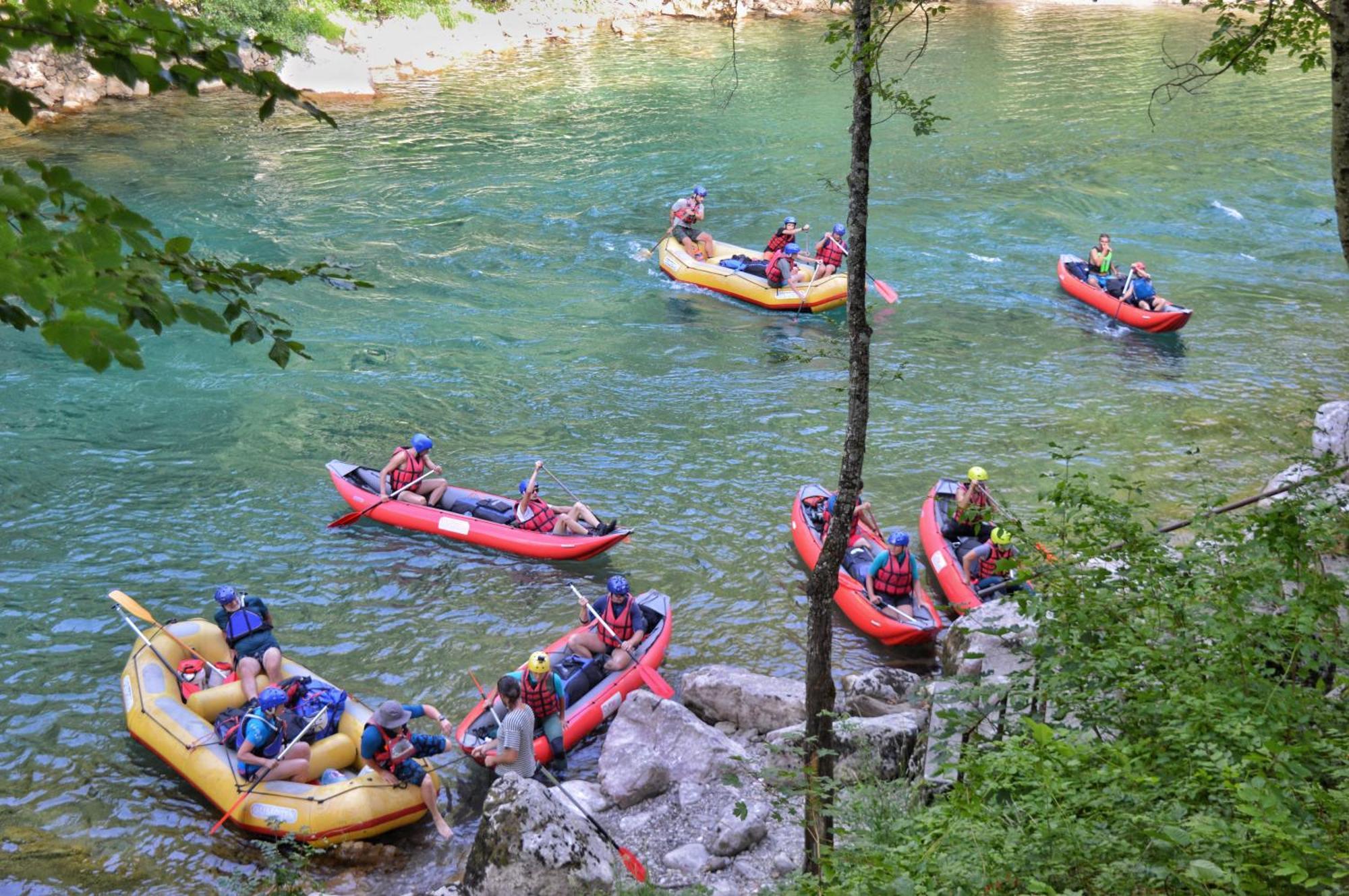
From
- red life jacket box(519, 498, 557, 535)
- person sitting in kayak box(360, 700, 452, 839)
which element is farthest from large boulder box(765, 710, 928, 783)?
red life jacket box(519, 498, 557, 535)

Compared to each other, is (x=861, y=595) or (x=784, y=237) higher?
(x=784, y=237)

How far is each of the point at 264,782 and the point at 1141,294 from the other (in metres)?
15.3

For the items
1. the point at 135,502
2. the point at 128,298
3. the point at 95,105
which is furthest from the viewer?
the point at 95,105

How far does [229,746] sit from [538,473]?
17.6 ft

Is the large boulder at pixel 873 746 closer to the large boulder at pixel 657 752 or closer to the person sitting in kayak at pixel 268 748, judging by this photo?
the large boulder at pixel 657 752

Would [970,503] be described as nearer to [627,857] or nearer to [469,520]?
[469,520]

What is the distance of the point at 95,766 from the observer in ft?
29.5

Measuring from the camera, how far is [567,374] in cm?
1590

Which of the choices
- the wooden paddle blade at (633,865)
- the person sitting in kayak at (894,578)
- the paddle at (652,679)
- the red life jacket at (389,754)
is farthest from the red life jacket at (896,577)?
the red life jacket at (389,754)

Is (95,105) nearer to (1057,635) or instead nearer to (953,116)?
(953,116)

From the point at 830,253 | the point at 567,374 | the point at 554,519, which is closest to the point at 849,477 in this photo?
the point at 554,519

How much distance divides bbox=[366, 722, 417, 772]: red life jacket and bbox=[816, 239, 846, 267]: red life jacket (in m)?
12.5

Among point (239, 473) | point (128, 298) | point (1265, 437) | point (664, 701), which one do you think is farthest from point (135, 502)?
point (1265, 437)

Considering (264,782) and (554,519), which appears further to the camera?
(554,519)
